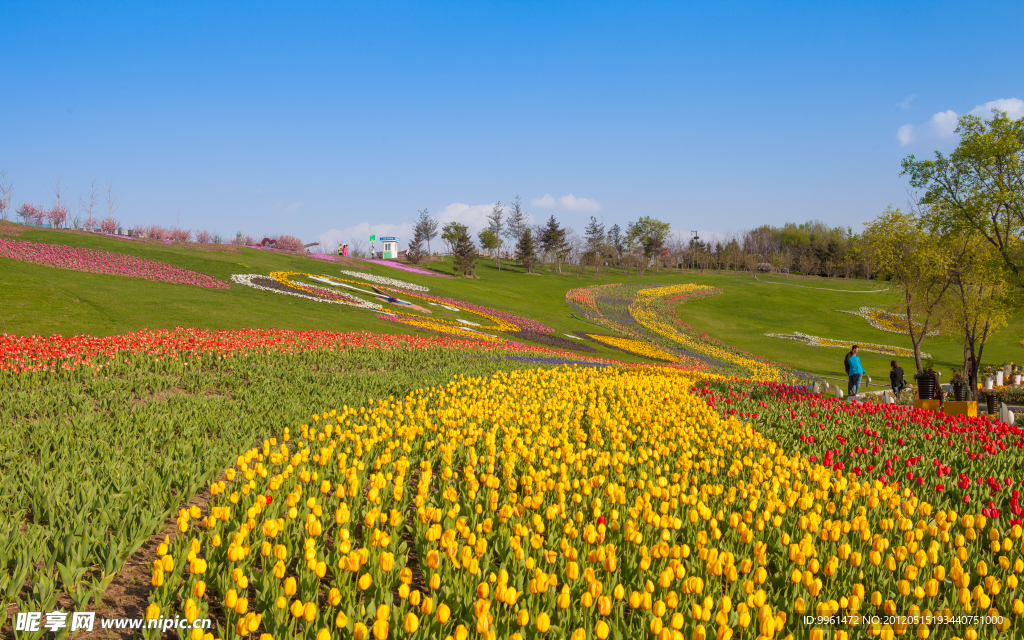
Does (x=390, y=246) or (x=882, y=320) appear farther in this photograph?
(x=390, y=246)

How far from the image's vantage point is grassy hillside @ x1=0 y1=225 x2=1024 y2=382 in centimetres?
2044

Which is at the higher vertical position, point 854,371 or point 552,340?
point 854,371

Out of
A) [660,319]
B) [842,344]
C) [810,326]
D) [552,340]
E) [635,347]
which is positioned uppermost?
[810,326]

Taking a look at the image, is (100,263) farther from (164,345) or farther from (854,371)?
(854,371)

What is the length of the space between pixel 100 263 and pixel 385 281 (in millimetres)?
20033

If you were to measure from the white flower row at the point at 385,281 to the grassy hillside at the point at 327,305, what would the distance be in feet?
6.81

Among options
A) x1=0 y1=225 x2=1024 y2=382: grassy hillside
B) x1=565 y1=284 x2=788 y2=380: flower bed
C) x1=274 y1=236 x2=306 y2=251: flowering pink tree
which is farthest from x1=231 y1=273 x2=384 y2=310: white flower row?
x1=274 y1=236 x2=306 y2=251: flowering pink tree

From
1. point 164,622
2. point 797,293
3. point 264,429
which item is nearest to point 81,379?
point 264,429

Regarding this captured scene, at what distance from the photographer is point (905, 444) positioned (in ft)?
27.0

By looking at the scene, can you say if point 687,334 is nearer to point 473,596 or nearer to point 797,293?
point 797,293

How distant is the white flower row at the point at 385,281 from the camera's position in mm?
45719

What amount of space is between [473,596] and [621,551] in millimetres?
1332

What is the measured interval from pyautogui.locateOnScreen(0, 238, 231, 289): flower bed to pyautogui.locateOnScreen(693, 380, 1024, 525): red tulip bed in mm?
30451

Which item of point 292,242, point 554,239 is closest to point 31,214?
point 292,242
